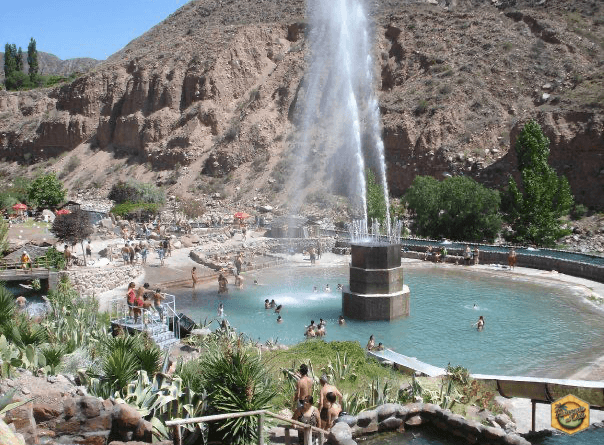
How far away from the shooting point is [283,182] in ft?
175

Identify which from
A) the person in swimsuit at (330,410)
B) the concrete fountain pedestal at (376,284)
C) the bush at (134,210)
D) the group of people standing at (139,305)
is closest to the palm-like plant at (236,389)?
the person in swimsuit at (330,410)

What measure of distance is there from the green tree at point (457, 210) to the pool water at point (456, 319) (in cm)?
893

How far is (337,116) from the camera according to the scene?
58.7 metres

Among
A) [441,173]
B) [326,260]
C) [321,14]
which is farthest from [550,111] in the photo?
[321,14]

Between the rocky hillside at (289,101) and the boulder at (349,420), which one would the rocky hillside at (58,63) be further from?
the boulder at (349,420)

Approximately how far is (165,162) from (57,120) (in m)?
21.5

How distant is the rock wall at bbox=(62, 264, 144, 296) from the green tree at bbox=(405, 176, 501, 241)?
1922cm

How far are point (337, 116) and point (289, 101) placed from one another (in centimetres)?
614

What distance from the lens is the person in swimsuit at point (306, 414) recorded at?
806 cm

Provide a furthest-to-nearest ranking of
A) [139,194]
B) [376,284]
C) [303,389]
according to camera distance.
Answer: [139,194] → [376,284] → [303,389]

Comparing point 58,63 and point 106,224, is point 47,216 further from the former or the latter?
point 58,63

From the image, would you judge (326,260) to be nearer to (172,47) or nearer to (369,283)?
(369,283)

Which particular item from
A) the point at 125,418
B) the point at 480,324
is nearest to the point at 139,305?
the point at 125,418

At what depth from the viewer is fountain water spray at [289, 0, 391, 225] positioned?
52062mm
